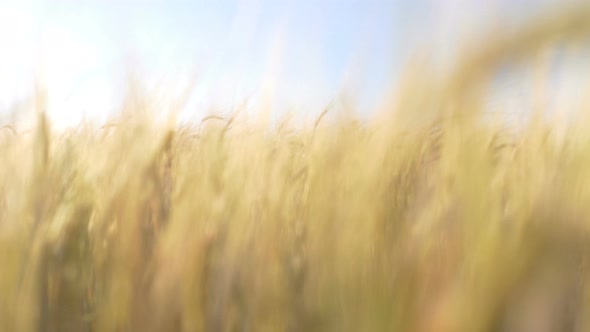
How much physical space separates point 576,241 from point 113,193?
0.47 meters

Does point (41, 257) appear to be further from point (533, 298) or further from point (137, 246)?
point (533, 298)

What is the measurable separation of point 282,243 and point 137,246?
16cm

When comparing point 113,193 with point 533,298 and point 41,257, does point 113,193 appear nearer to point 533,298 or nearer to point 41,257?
point 41,257

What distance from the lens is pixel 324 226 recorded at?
60 centimetres

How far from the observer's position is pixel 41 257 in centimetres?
76

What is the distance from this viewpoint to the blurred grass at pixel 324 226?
508mm

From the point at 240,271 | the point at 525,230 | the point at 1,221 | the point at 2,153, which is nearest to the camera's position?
the point at 525,230

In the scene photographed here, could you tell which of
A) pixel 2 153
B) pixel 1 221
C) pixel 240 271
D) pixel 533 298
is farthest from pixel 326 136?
pixel 2 153

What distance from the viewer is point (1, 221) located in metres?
0.83

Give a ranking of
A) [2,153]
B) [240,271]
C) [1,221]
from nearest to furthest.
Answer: [240,271], [1,221], [2,153]

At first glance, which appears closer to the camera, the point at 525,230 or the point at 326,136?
the point at 525,230

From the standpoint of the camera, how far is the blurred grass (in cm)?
51

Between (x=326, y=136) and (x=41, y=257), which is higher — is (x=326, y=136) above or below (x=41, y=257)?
above

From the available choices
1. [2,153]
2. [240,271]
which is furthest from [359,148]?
[2,153]
